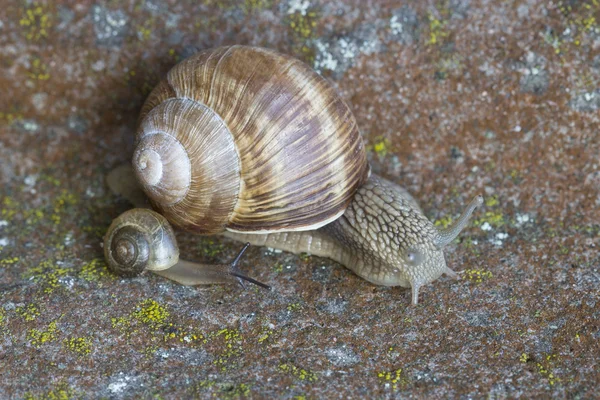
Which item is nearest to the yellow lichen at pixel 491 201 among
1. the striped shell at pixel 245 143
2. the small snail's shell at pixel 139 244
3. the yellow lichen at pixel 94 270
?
the striped shell at pixel 245 143

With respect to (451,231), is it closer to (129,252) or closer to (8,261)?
(129,252)

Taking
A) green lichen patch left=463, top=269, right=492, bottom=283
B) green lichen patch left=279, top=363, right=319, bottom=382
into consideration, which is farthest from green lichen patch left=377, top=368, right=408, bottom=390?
green lichen patch left=463, top=269, right=492, bottom=283

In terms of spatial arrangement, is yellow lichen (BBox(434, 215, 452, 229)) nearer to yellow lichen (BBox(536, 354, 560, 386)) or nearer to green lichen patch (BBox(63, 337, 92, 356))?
yellow lichen (BBox(536, 354, 560, 386))

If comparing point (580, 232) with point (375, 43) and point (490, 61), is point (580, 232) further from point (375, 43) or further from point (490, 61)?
point (375, 43)

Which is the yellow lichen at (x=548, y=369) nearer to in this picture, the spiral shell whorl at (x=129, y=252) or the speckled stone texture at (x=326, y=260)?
the speckled stone texture at (x=326, y=260)

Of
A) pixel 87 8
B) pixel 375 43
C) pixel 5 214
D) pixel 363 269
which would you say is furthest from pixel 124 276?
pixel 375 43

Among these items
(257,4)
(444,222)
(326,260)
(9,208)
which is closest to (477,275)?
(444,222)
